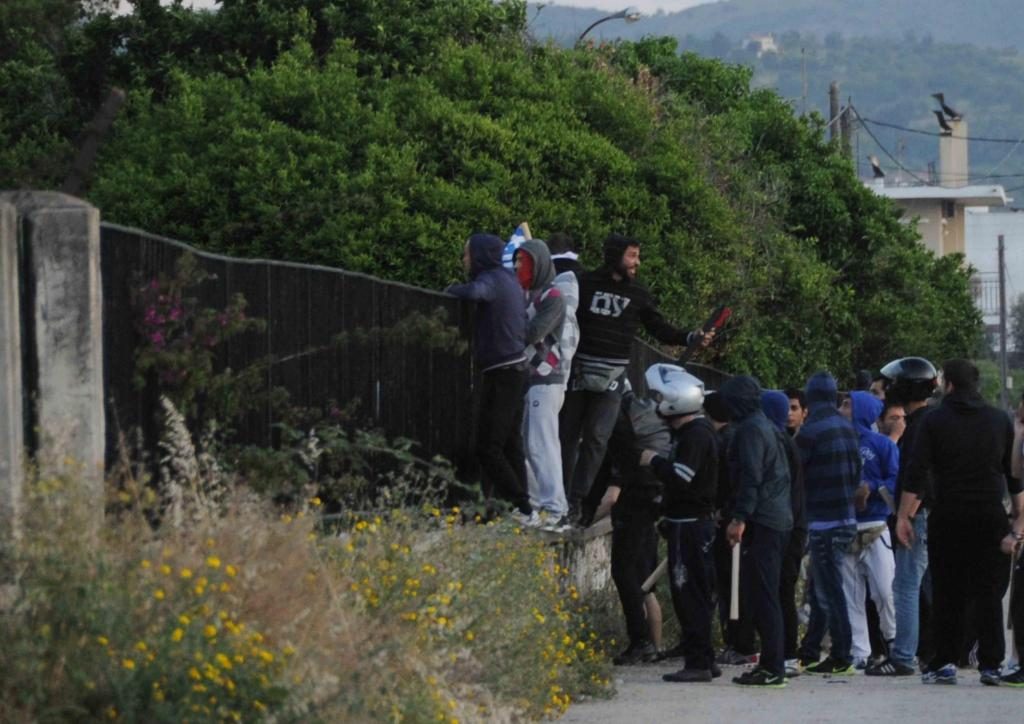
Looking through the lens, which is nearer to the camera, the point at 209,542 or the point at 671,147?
the point at 209,542

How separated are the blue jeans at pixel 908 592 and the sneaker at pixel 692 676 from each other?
1735 mm

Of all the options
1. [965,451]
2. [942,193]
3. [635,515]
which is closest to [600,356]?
[635,515]

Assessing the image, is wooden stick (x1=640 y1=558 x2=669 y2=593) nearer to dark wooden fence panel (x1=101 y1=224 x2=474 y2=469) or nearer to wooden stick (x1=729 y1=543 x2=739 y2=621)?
wooden stick (x1=729 y1=543 x2=739 y2=621)

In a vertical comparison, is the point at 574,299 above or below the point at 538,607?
above

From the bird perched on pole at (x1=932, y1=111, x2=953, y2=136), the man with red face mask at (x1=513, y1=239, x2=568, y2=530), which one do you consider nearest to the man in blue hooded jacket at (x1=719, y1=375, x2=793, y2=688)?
Answer: the man with red face mask at (x1=513, y1=239, x2=568, y2=530)

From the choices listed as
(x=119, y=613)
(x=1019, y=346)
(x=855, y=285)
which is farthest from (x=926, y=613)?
(x=1019, y=346)

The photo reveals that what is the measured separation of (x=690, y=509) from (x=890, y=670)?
7.22 ft

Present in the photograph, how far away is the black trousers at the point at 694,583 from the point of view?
12.6 m

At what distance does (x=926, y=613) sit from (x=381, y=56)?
826cm

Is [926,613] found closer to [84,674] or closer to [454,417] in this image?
[454,417]

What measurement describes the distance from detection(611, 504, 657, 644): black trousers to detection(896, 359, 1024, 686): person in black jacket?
1989mm

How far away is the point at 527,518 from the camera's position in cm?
1271

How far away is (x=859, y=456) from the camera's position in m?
13.7

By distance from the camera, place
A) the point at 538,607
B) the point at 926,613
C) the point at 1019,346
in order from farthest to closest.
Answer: the point at 1019,346 < the point at 926,613 < the point at 538,607
